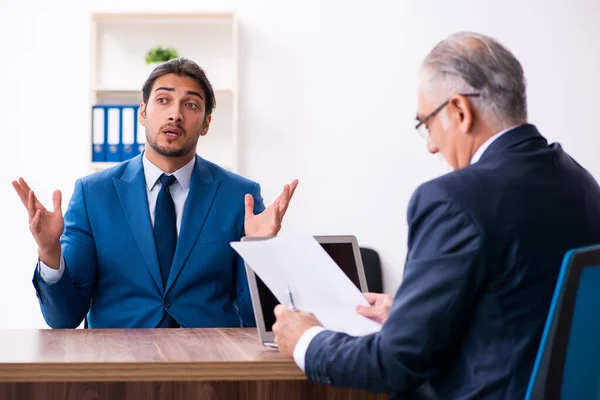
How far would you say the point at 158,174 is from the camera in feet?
7.70

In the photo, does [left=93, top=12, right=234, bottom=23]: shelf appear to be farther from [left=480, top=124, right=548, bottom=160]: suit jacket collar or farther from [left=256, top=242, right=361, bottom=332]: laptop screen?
[left=480, top=124, right=548, bottom=160]: suit jacket collar

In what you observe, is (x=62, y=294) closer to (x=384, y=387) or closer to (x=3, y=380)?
(x=3, y=380)

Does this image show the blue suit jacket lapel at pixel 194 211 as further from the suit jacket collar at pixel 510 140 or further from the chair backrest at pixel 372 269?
the chair backrest at pixel 372 269

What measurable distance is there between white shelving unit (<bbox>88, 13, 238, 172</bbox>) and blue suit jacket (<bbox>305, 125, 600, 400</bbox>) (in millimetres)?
2793

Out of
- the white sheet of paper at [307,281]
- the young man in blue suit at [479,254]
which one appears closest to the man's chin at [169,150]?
the white sheet of paper at [307,281]

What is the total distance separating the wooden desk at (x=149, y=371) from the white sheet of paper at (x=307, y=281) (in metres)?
0.13

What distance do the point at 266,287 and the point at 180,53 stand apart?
2650mm

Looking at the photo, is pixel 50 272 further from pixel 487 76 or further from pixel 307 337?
pixel 487 76

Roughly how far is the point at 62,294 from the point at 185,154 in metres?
0.59

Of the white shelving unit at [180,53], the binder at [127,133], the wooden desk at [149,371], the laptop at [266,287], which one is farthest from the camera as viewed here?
the white shelving unit at [180,53]

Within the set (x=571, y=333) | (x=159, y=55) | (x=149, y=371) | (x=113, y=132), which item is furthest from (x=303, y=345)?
(x=159, y=55)

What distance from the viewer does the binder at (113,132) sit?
3.75 meters

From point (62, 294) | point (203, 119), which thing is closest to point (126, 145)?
point (203, 119)

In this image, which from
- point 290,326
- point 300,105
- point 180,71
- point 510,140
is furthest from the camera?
point 300,105
